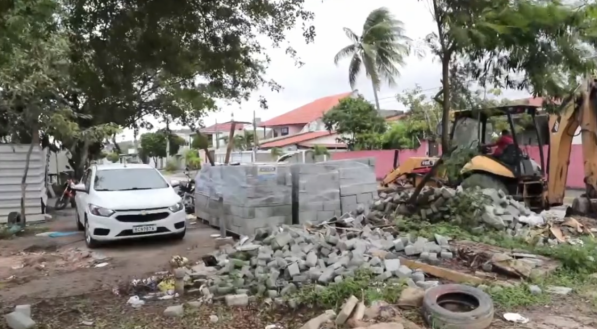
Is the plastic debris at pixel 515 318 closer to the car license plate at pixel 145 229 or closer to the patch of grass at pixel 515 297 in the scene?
the patch of grass at pixel 515 297

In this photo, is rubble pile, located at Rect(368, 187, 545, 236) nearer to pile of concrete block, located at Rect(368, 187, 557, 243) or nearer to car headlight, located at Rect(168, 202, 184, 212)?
pile of concrete block, located at Rect(368, 187, 557, 243)

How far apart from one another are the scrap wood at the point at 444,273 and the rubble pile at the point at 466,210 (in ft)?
6.95

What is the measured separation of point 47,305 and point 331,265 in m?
3.29

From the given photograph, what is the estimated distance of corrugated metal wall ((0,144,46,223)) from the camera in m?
13.4

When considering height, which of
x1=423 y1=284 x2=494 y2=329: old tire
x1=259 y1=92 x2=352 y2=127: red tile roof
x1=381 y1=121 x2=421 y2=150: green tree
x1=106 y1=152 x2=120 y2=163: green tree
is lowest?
x1=423 y1=284 x2=494 y2=329: old tire

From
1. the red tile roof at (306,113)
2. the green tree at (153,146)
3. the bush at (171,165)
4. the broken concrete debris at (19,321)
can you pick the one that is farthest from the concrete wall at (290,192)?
the green tree at (153,146)

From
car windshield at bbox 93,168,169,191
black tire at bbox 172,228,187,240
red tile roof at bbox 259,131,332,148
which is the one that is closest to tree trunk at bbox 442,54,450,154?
black tire at bbox 172,228,187,240

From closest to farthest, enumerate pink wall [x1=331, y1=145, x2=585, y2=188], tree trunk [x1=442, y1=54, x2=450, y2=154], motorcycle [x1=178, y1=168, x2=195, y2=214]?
tree trunk [x1=442, y1=54, x2=450, y2=154]
motorcycle [x1=178, y1=168, x2=195, y2=214]
pink wall [x1=331, y1=145, x2=585, y2=188]

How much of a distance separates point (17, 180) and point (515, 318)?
12451mm

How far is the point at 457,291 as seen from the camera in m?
5.12

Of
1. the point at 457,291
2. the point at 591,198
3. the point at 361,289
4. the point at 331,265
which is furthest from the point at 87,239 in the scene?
the point at 591,198

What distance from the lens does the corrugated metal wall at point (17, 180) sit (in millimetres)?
13352

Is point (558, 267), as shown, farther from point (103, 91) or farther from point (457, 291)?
point (103, 91)

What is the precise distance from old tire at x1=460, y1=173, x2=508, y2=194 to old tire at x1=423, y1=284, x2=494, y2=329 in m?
5.78
